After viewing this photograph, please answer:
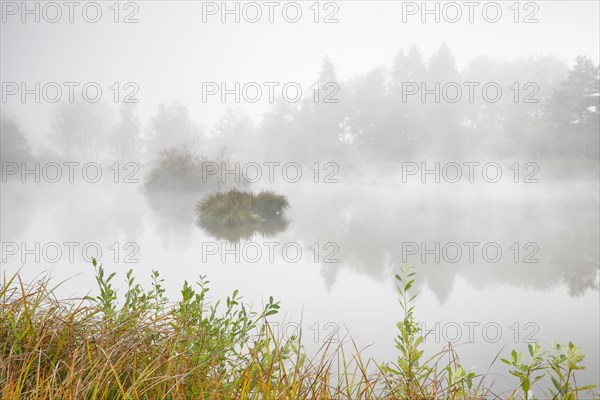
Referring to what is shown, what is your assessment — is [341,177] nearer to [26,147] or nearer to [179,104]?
[179,104]

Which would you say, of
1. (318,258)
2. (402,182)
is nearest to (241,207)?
(318,258)

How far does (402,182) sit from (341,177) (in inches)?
243

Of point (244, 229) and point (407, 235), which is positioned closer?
point (407, 235)

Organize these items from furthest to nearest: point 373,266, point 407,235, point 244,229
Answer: point 244,229
point 407,235
point 373,266

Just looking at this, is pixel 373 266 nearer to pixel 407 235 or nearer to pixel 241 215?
pixel 407 235

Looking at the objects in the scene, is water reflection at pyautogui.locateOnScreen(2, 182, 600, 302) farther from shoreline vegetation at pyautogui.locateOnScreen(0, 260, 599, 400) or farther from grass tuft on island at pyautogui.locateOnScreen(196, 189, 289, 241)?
shoreline vegetation at pyautogui.locateOnScreen(0, 260, 599, 400)

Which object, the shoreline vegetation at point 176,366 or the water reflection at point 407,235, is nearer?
the shoreline vegetation at point 176,366

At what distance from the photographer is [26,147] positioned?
2856cm

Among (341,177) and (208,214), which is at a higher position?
(341,177)

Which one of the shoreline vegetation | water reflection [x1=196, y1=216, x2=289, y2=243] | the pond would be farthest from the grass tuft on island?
the shoreline vegetation

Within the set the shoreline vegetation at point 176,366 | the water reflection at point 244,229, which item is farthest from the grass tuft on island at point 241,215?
the shoreline vegetation at point 176,366

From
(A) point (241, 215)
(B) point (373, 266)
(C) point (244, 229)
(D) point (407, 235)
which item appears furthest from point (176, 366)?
(A) point (241, 215)

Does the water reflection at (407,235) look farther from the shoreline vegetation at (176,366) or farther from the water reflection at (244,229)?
the shoreline vegetation at (176,366)

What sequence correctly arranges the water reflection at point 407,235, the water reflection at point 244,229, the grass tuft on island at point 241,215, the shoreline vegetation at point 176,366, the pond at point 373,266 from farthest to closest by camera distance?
1. the grass tuft on island at point 241,215
2. the water reflection at point 244,229
3. the water reflection at point 407,235
4. the pond at point 373,266
5. the shoreline vegetation at point 176,366
